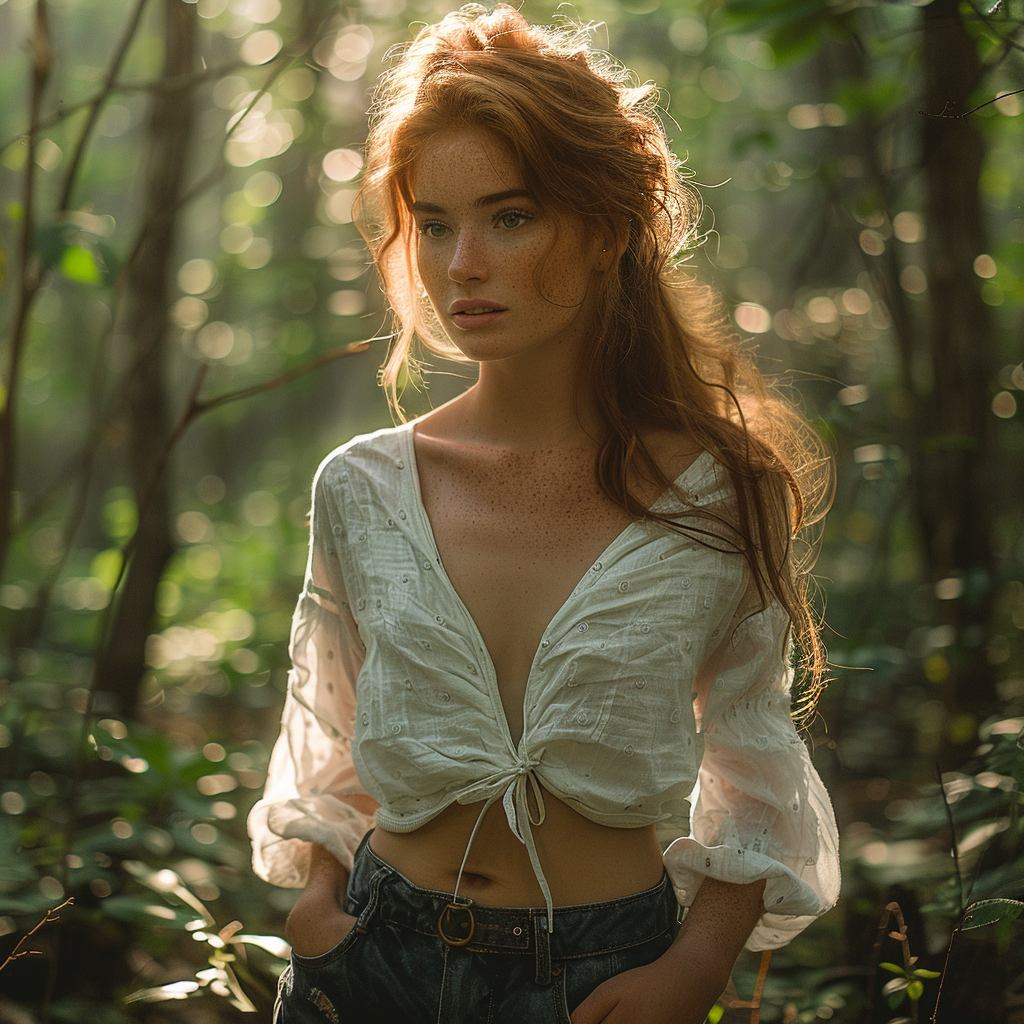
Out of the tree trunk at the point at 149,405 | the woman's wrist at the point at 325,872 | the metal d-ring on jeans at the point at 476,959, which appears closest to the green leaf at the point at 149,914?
the woman's wrist at the point at 325,872

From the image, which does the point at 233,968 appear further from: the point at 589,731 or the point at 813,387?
the point at 813,387

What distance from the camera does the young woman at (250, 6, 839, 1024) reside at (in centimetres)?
125

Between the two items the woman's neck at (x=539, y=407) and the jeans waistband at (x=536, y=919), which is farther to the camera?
the woman's neck at (x=539, y=407)

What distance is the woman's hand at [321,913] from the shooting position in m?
1.35

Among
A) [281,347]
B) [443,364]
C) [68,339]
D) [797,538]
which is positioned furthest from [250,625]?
[68,339]

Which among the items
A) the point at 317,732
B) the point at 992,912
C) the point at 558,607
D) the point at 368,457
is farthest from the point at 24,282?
the point at 992,912

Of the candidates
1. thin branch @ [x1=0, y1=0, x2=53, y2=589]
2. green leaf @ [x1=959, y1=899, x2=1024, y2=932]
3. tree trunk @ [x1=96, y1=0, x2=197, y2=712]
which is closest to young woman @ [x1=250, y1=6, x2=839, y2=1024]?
green leaf @ [x1=959, y1=899, x2=1024, y2=932]

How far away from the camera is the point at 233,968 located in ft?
5.84

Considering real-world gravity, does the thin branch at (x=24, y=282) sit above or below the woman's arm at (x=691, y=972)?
above

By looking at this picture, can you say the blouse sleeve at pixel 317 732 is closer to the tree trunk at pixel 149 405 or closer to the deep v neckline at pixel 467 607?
the deep v neckline at pixel 467 607

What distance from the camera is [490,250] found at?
4.20 ft

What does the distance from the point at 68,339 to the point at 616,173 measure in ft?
41.9

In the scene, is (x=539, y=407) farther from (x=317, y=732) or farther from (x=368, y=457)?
(x=317, y=732)

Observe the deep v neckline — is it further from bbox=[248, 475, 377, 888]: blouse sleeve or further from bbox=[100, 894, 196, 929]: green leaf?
bbox=[100, 894, 196, 929]: green leaf
